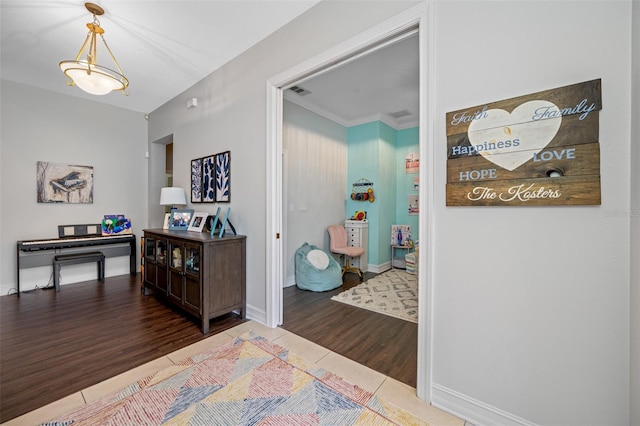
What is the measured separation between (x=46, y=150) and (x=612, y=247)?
6392 millimetres

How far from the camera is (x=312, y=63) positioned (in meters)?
2.32

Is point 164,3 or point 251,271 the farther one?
point 251,271

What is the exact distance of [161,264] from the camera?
3283 mm

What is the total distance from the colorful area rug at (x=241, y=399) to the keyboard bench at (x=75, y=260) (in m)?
3.24

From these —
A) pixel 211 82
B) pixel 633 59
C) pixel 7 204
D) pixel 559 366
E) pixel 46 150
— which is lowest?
pixel 559 366

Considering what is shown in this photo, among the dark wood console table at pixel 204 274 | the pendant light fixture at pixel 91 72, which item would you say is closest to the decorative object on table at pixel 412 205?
the dark wood console table at pixel 204 274

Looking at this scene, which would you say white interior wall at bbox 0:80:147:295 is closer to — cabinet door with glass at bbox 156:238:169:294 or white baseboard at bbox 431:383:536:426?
cabinet door with glass at bbox 156:238:169:294

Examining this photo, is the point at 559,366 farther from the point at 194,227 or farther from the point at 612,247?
the point at 194,227

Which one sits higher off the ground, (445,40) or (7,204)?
(445,40)

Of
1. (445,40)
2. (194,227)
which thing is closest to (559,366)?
(445,40)

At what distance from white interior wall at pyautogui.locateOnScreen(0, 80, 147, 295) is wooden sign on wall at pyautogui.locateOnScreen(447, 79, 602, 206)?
5.50 metres

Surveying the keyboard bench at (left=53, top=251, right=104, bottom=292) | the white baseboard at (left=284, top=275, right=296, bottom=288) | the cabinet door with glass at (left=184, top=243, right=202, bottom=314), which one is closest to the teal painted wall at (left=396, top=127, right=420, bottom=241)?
the white baseboard at (left=284, top=275, right=296, bottom=288)

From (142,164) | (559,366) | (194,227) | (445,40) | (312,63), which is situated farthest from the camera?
(142,164)

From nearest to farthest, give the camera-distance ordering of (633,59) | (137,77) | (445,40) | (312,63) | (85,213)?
1. (633,59)
2. (445,40)
3. (312,63)
4. (137,77)
5. (85,213)
